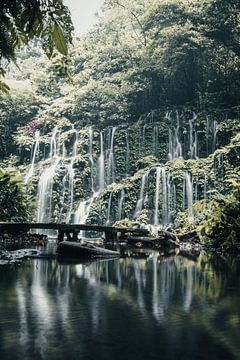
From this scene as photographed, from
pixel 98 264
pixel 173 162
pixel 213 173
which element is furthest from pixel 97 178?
pixel 98 264

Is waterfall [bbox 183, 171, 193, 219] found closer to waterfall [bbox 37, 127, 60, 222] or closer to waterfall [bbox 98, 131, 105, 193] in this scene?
waterfall [bbox 98, 131, 105, 193]

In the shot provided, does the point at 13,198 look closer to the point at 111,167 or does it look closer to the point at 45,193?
the point at 45,193

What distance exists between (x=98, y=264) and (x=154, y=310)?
5568 mm

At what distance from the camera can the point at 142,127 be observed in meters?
32.7

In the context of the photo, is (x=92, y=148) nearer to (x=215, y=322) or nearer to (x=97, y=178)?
(x=97, y=178)

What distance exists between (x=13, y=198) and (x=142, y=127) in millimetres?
14504

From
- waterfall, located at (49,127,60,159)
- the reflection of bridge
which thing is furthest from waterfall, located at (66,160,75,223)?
the reflection of bridge

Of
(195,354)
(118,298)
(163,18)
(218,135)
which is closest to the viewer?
(195,354)

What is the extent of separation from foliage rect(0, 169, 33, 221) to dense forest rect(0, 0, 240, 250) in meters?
0.61

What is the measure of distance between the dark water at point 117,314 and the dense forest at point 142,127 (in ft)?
47.7

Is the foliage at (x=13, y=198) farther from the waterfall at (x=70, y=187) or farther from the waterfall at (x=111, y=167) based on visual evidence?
the waterfall at (x=111, y=167)

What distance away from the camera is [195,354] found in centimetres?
373

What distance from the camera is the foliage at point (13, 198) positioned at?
20484mm

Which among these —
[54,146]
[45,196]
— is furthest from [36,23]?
[54,146]
